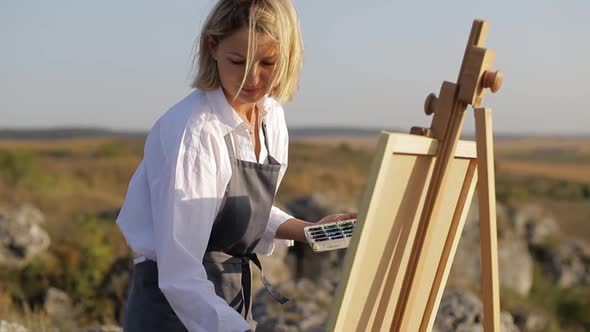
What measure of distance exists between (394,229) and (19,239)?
277 inches

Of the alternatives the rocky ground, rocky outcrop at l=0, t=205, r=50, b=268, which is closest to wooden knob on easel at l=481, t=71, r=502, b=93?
the rocky ground

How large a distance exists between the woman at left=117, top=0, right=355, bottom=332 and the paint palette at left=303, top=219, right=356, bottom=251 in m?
0.15

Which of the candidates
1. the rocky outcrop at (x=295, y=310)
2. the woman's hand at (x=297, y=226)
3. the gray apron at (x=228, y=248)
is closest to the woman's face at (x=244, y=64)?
the gray apron at (x=228, y=248)

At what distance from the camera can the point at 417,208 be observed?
199 cm

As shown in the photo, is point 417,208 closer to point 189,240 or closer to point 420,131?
point 420,131

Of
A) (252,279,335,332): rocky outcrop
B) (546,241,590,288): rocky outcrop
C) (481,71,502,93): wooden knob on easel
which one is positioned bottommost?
(546,241,590,288): rocky outcrop

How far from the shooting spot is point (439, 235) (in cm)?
228

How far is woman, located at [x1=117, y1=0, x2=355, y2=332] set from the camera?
6.53 ft

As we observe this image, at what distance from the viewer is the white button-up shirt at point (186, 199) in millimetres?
1981

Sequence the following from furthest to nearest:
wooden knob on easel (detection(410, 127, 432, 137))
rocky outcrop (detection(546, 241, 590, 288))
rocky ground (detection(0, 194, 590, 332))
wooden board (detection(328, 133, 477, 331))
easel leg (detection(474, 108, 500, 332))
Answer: rocky outcrop (detection(546, 241, 590, 288)) → rocky ground (detection(0, 194, 590, 332)) → easel leg (detection(474, 108, 500, 332)) → wooden knob on easel (detection(410, 127, 432, 137)) → wooden board (detection(328, 133, 477, 331))

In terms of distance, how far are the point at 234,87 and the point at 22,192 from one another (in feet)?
34.8

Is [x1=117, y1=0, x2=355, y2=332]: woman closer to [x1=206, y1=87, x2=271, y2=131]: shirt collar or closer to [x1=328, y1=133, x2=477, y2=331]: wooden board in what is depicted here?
[x1=206, y1=87, x2=271, y2=131]: shirt collar

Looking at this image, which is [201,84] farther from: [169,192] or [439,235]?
[439,235]

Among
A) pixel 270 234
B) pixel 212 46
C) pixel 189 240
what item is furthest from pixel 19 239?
pixel 189 240
